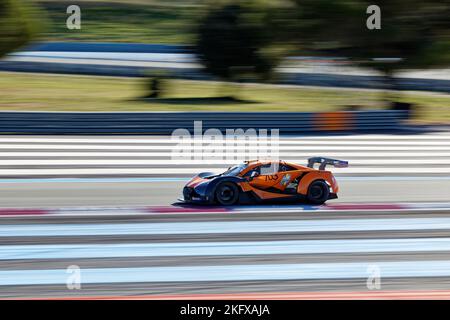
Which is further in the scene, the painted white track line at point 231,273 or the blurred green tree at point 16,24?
the blurred green tree at point 16,24

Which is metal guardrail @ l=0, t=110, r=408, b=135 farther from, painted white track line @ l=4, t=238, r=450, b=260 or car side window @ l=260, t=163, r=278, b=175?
painted white track line @ l=4, t=238, r=450, b=260

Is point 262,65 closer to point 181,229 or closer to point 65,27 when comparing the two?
point 181,229

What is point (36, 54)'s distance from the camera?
35406mm

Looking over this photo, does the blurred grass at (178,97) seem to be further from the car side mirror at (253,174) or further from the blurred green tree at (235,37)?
the car side mirror at (253,174)

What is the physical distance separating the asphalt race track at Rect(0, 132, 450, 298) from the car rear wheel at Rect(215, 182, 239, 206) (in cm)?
23

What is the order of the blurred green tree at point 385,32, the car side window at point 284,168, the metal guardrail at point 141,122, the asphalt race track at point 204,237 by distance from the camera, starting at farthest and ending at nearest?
the blurred green tree at point 385,32
the metal guardrail at point 141,122
the car side window at point 284,168
the asphalt race track at point 204,237

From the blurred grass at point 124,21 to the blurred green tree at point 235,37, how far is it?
47.5ft

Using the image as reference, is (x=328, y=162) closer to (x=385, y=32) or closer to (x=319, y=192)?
(x=319, y=192)

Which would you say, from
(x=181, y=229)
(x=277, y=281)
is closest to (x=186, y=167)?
(x=181, y=229)

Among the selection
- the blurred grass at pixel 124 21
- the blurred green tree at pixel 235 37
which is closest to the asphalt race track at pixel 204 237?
the blurred green tree at pixel 235 37

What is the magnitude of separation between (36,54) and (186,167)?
23175 mm

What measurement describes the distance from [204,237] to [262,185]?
2.00m

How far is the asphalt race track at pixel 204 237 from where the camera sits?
23.7 feet
